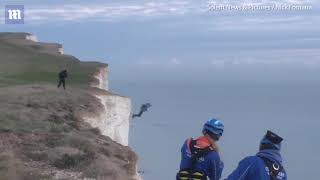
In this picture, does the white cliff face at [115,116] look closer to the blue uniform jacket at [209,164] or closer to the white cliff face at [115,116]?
the white cliff face at [115,116]

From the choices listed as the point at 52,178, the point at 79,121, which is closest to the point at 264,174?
the point at 52,178

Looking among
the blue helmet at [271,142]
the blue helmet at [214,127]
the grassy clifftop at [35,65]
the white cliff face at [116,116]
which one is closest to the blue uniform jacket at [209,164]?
the blue helmet at [214,127]

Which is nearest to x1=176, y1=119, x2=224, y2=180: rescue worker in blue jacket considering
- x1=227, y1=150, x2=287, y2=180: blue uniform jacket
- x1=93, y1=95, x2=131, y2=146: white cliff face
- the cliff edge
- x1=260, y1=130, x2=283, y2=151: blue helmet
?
x1=260, y1=130, x2=283, y2=151: blue helmet

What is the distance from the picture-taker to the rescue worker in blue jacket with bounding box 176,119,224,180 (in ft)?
31.2

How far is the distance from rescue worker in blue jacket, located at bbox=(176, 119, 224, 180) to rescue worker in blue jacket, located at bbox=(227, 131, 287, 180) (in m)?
1.47

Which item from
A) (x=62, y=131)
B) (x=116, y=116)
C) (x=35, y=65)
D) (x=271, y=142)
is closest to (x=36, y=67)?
(x=35, y=65)

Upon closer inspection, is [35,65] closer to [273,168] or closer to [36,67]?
[36,67]

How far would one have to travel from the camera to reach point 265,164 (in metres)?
7.95

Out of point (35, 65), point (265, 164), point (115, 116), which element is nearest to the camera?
point (265, 164)

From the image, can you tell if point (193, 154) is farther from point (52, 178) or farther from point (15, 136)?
point (15, 136)

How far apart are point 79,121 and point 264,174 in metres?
19.0

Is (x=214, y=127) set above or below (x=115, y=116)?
above

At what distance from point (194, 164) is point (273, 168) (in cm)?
180

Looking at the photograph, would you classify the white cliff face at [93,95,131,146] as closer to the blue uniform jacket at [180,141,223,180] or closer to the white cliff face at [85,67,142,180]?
the white cliff face at [85,67,142,180]
